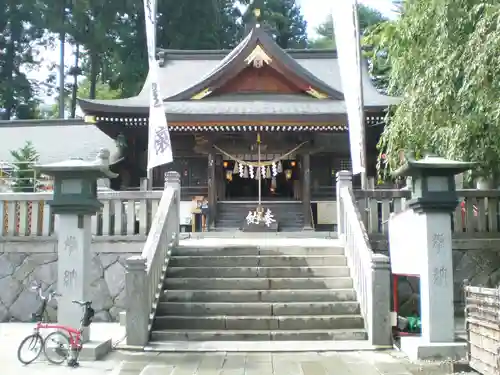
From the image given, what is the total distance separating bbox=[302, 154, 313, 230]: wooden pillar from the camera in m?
16.0

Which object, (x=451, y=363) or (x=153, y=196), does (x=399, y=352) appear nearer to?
(x=451, y=363)

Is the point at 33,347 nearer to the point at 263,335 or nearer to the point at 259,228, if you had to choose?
the point at 263,335

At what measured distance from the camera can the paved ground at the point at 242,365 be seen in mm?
5910

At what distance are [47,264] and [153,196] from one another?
229 cm

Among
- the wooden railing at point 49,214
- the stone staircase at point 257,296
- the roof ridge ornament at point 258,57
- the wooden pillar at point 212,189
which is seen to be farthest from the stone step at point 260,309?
the roof ridge ornament at point 258,57

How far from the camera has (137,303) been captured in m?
7.21

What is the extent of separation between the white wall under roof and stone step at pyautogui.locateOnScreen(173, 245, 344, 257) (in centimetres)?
1109

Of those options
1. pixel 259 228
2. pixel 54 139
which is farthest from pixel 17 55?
pixel 259 228

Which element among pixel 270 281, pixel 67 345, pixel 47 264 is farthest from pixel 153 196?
pixel 67 345

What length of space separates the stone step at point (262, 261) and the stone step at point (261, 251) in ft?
0.55

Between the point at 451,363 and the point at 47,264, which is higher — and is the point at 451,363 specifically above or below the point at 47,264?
below

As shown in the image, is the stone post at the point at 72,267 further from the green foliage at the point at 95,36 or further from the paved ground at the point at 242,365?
the green foliage at the point at 95,36

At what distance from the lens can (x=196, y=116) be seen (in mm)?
15398

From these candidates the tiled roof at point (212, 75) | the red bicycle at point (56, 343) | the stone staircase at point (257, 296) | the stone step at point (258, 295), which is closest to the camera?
the red bicycle at point (56, 343)
